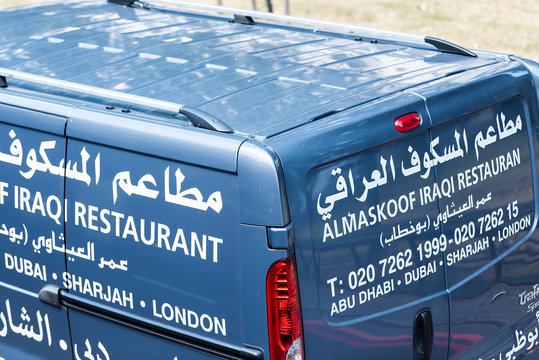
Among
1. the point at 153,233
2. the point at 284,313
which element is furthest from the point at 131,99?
the point at 284,313

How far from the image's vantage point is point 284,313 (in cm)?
315

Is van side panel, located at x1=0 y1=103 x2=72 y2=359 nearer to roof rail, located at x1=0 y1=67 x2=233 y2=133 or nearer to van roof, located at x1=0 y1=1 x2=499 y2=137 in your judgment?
roof rail, located at x1=0 y1=67 x2=233 y2=133

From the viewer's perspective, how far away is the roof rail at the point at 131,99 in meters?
3.25

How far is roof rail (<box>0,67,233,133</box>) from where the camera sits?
10.6ft

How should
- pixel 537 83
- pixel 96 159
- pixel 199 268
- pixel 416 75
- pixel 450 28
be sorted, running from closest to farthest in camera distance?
pixel 199 268, pixel 96 159, pixel 416 75, pixel 537 83, pixel 450 28

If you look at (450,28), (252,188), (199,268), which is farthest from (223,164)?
(450,28)

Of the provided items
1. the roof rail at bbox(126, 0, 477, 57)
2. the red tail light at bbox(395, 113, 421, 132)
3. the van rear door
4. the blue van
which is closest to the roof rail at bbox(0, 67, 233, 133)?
the blue van

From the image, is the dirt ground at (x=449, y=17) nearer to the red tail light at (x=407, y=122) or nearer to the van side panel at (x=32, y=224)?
the red tail light at (x=407, y=122)

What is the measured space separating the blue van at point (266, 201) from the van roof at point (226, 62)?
A: 0.02 metres

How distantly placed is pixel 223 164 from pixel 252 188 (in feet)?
0.49

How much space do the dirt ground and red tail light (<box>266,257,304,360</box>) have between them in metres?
9.22

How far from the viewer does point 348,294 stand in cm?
330

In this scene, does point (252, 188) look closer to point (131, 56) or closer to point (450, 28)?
point (131, 56)

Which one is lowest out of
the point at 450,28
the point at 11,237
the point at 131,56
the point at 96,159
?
the point at 450,28
